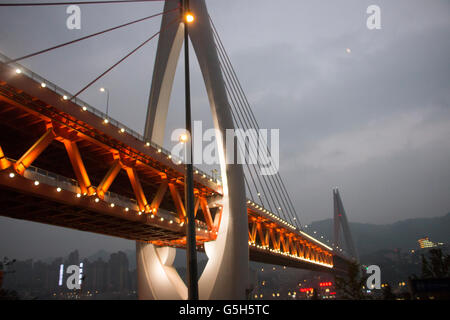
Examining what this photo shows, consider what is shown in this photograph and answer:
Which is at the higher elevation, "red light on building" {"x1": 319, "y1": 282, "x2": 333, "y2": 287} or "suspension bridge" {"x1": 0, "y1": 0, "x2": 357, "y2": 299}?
"suspension bridge" {"x1": 0, "y1": 0, "x2": 357, "y2": 299}

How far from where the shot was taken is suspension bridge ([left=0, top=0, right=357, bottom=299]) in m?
14.9

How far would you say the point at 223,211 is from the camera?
2511 centimetres

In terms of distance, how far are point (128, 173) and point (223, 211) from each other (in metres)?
7.93

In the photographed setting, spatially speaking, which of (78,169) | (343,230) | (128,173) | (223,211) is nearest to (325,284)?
(343,230)

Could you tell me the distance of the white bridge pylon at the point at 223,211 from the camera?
2303 cm

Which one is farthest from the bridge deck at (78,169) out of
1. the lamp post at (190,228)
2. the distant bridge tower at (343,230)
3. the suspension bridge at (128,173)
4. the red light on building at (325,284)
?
the red light on building at (325,284)

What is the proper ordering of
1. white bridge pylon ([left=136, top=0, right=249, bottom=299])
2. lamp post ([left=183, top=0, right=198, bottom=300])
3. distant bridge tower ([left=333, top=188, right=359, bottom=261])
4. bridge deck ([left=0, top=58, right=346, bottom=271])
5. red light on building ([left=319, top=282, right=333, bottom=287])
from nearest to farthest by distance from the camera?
lamp post ([left=183, top=0, right=198, bottom=300])
bridge deck ([left=0, top=58, right=346, bottom=271])
white bridge pylon ([left=136, top=0, right=249, bottom=299])
distant bridge tower ([left=333, top=188, right=359, bottom=261])
red light on building ([left=319, top=282, right=333, bottom=287])

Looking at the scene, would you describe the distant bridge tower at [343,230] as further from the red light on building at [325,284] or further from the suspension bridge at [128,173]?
the suspension bridge at [128,173]

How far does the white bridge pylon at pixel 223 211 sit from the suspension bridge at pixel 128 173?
75 mm

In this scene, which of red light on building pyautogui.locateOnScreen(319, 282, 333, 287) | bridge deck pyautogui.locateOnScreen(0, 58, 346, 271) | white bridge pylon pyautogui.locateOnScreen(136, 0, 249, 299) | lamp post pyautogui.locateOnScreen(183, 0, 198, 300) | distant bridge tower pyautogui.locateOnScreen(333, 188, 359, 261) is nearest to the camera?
lamp post pyautogui.locateOnScreen(183, 0, 198, 300)

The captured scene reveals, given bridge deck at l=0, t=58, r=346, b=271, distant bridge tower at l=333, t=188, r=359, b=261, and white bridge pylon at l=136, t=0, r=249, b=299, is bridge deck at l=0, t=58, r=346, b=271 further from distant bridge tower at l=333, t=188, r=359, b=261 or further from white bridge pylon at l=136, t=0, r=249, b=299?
distant bridge tower at l=333, t=188, r=359, b=261

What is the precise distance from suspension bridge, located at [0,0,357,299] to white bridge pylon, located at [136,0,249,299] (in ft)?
0.25

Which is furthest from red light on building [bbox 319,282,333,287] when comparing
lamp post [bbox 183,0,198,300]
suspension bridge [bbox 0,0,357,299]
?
lamp post [bbox 183,0,198,300]

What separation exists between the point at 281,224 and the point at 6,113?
35.9 m
